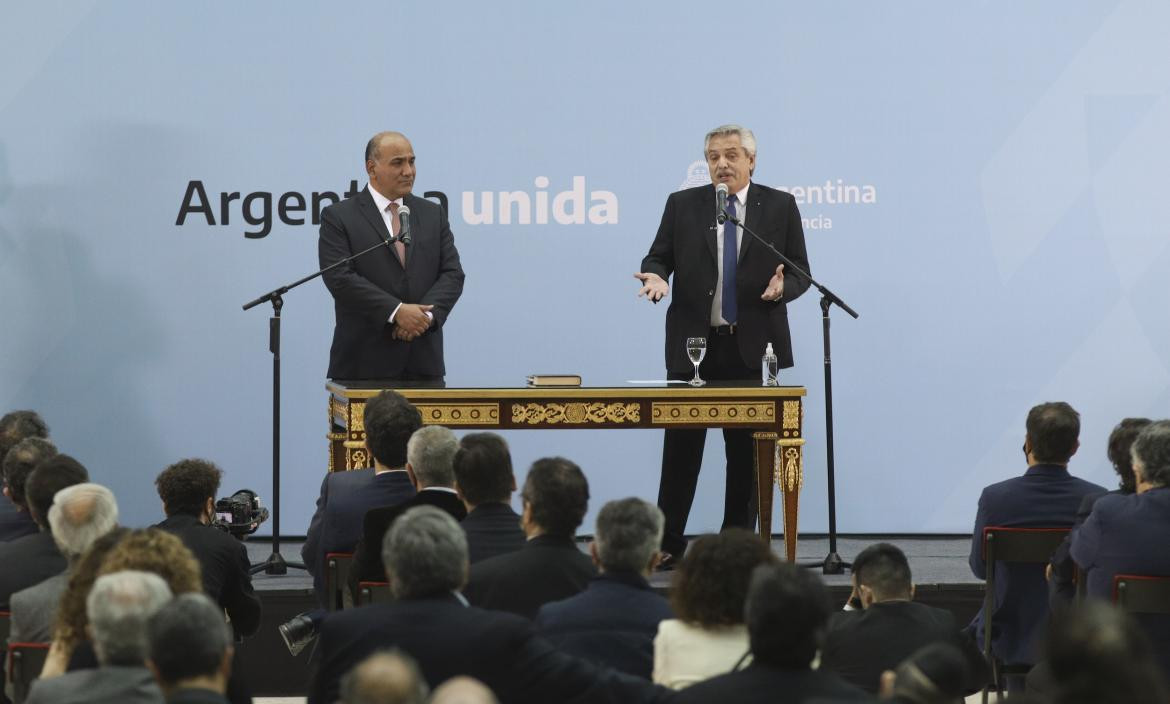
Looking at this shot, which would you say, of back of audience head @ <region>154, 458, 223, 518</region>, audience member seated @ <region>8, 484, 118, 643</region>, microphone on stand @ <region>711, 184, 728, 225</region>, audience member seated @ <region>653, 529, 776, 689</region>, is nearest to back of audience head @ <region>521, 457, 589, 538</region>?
audience member seated @ <region>653, 529, 776, 689</region>

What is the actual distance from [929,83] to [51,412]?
4.61 meters

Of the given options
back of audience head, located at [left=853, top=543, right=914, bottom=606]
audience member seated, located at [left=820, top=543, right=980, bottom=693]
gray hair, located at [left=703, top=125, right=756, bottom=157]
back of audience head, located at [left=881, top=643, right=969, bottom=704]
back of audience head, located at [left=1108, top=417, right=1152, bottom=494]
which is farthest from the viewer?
gray hair, located at [left=703, top=125, right=756, bottom=157]

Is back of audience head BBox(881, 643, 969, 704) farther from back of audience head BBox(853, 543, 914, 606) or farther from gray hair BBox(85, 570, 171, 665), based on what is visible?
gray hair BBox(85, 570, 171, 665)

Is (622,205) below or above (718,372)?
above

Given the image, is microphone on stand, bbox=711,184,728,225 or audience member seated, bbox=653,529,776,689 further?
microphone on stand, bbox=711,184,728,225

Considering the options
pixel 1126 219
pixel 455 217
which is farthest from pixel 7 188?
pixel 1126 219

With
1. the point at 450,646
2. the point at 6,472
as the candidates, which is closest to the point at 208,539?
the point at 6,472

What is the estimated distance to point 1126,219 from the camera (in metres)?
7.53

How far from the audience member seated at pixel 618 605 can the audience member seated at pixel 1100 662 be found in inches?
53.4

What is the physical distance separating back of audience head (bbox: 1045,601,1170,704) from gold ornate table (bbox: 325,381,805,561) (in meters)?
3.79

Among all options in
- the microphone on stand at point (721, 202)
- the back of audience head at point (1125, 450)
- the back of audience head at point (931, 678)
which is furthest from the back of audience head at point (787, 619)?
the microphone on stand at point (721, 202)

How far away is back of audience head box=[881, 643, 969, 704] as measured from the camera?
234 cm

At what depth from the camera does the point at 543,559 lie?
3.48 m

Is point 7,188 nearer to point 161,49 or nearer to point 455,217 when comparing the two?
point 161,49
